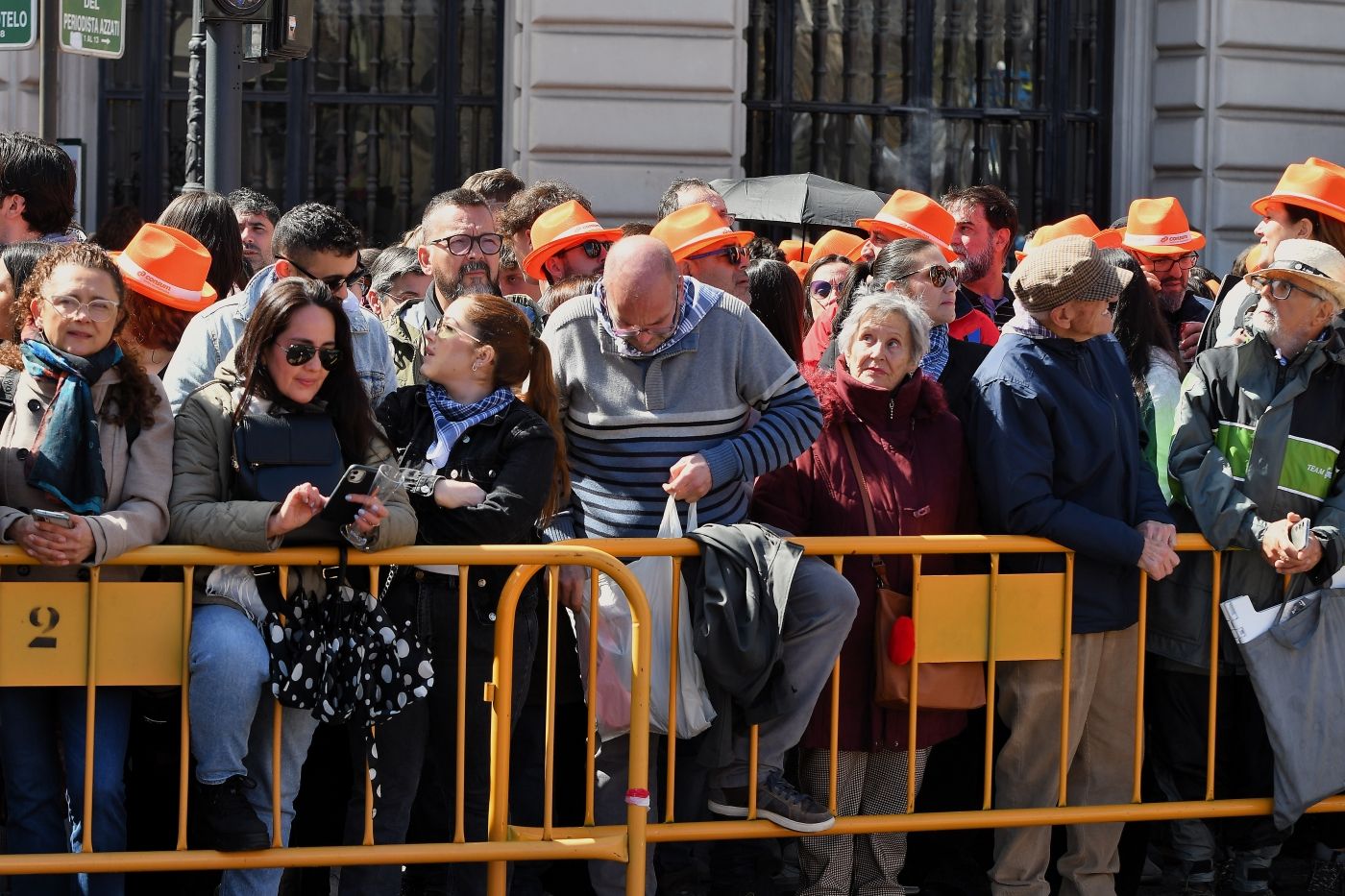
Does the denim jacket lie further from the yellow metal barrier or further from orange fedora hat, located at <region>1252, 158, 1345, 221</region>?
orange fedora hat, located at <region>1252, 158, 1345, 221</region>

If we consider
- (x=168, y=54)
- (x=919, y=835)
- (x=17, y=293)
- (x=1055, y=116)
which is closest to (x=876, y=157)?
(x=1055, y=116)

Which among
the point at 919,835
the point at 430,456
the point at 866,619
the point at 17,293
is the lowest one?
the point at 919,835

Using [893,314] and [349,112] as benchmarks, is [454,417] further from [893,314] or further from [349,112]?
[349,112]

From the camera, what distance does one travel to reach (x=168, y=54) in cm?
1347

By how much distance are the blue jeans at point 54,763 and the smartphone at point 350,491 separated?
0.73 m

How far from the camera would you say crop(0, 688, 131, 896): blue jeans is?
4.79m

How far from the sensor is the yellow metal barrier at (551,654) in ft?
15.5

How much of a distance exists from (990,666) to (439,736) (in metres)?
1.57

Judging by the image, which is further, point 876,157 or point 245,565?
point 876,157

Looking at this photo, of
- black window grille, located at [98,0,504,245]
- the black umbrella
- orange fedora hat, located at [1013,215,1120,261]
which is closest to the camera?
orange fedora hat, located at [1013,215,1120,261]

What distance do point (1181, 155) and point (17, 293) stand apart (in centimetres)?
1091

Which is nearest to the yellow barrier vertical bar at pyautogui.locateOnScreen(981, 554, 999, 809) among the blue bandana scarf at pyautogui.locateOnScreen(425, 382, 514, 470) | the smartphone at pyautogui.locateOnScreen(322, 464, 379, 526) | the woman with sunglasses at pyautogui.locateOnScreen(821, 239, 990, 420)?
the woman with sunglasses at pyautogui.locateOnScreen(821, 239, 990, 420)

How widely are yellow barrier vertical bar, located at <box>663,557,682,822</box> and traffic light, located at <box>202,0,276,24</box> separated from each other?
3886mm

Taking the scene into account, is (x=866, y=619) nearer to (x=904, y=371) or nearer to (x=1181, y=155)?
(x=904, y=371)
